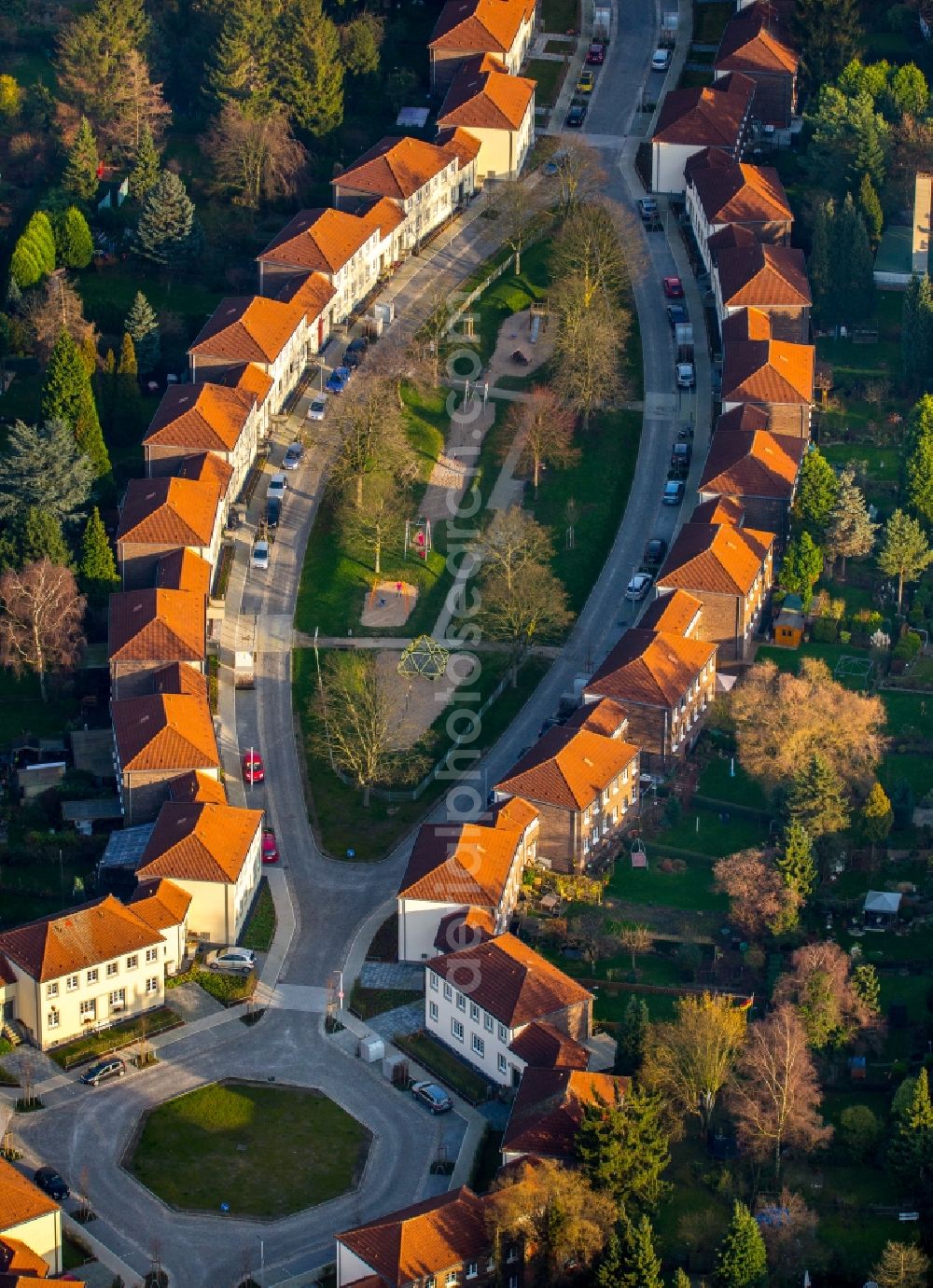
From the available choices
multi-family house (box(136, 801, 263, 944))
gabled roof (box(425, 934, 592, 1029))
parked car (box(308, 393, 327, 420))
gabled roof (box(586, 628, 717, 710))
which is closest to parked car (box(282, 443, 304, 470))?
parked car (box(308, 393, 327, 420))

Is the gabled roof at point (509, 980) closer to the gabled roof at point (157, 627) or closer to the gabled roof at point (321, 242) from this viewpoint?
the gabled roof at point (157, 627)

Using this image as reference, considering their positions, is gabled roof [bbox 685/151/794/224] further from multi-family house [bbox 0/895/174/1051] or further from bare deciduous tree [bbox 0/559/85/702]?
multi-family house [bbox 0/895/174/1051]

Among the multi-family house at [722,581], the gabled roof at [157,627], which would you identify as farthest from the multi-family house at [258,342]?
the multi-family house at [722,581]

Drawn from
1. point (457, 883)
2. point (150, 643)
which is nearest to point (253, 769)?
point (150, 643)

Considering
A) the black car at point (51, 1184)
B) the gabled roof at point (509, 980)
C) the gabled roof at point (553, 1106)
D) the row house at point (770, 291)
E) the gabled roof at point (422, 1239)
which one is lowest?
the black car at point (51, 1184)

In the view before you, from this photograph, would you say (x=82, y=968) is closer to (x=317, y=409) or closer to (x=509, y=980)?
(x=509, y=980)

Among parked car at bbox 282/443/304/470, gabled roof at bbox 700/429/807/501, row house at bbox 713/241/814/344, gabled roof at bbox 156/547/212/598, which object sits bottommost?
gabled roof at bbox 156/547/212/598

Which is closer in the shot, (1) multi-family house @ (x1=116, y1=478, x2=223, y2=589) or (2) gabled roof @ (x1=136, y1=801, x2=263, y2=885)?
(2) gabled roof @ (x1=136, y1=801, x2=263, y2=885)
